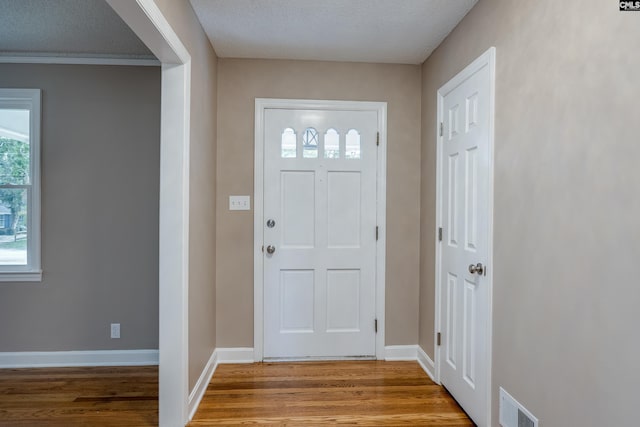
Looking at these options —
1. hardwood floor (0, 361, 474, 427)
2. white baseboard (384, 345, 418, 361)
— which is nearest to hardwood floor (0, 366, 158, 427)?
hardwood floor (0, 361, 474, 427)

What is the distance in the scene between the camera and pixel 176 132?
1926 mm

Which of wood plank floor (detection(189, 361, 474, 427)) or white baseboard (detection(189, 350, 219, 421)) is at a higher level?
white baseboard (detection(189, 350, 219, 421))

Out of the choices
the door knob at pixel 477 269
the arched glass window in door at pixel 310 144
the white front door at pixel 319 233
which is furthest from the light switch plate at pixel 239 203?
the door knob at pixel 477 269

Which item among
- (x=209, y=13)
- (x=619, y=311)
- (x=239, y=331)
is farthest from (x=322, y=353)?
(x=209, y=13)

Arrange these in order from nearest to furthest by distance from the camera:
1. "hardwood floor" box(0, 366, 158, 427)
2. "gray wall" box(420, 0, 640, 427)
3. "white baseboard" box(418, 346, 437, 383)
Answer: "gray wall" box(420, 0, 640, 427) < "hardwood floor" box(0, 366, 158, 427) < "white baseboard" box(418, 346, 437, 383)

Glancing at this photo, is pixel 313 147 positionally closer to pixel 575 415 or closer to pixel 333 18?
pixel 333 18

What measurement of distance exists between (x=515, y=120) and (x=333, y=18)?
128cm

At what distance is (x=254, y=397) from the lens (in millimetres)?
2322

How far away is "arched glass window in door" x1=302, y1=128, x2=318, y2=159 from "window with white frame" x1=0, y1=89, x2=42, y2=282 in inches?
81.5

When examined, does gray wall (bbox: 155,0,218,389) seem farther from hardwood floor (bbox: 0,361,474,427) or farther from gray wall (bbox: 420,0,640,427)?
gray wall (bbox: 420,0,640,427)

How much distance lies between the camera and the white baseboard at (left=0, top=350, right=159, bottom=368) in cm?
276

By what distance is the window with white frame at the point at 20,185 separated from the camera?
108 inches

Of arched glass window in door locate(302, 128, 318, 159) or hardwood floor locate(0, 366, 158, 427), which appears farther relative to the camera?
arched glass window in door locate(302, 128, 318, 159)

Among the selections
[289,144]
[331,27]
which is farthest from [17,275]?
[331,27]
